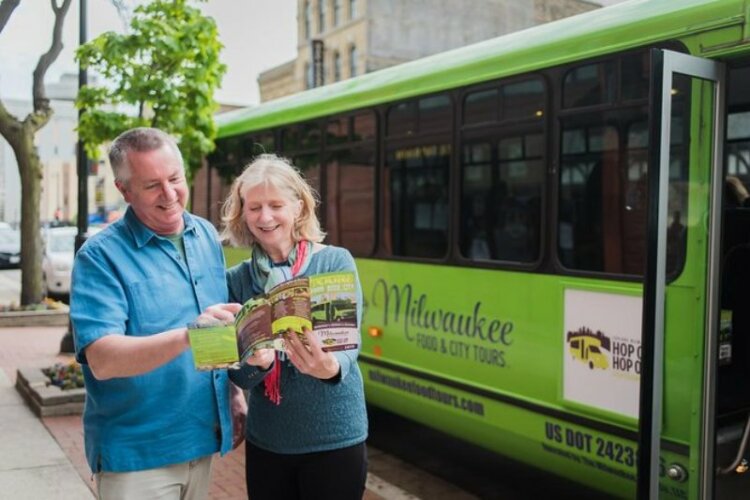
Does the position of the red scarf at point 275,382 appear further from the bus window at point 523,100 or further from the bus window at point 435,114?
the bus window at point 435,114

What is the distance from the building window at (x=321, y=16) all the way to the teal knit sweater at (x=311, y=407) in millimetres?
42284

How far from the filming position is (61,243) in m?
19.2

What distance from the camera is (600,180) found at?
14.9 feet

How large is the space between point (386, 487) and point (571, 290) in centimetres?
180

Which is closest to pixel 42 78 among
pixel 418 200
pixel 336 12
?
pixel 418 200

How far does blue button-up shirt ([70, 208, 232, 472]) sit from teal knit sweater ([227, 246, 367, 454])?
13 cm

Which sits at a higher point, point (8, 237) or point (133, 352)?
point (133, 352)

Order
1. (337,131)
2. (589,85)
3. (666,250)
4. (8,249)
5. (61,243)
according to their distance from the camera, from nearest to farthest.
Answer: (666,250)
(589,85)
(337,131)
(61,243)
(8,249)

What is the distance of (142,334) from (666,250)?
7.51ft

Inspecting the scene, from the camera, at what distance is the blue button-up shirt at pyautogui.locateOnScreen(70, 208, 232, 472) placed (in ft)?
7.97

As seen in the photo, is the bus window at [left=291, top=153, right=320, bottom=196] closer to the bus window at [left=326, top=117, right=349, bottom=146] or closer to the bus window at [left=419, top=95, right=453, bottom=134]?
the bus window at [left=326, top=117, right=349, bottom=146]

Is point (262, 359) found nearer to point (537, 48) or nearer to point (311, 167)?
point (537, 48)

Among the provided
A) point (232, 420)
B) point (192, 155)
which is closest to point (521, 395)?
point (232, 420)

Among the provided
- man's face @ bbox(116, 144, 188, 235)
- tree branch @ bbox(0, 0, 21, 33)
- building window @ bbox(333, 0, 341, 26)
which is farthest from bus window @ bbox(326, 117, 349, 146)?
building window @ bbox(333, 0, 341, 26)
